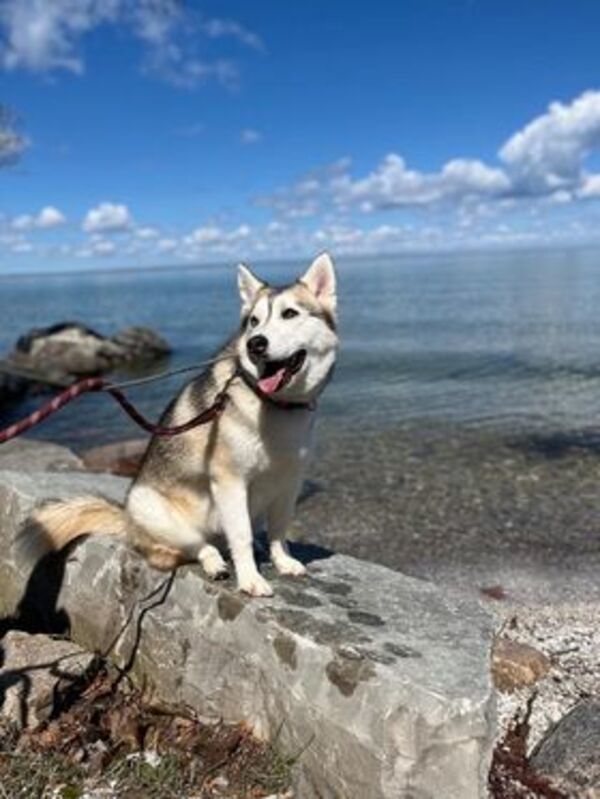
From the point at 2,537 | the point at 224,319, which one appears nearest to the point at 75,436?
the point at 2,537

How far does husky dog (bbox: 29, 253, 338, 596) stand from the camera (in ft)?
20.4

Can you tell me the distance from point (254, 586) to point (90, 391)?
77.4 inches

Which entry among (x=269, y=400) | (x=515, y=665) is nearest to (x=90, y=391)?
(x=269, y=400)

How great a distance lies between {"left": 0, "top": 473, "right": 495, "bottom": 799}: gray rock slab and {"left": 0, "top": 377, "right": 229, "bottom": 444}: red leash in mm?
1177

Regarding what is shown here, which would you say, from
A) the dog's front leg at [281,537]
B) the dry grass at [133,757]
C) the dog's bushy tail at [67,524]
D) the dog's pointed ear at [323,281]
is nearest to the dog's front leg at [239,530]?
the dog's front leg at [281,537]

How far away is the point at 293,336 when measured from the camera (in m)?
6.09

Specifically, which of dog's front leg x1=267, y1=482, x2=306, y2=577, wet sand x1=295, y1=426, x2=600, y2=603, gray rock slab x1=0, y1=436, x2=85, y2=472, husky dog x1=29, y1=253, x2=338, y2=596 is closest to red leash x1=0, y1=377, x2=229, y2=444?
husky dog x1=29, y1=253, x2=338, y2=596

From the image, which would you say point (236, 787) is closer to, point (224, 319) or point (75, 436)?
point (75, 436)

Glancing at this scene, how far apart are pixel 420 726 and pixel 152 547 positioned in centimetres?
288

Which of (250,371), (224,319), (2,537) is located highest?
(250,371)

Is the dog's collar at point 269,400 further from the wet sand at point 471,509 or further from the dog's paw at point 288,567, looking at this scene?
the wet sand at point 471,509

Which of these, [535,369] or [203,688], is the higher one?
[203,688]

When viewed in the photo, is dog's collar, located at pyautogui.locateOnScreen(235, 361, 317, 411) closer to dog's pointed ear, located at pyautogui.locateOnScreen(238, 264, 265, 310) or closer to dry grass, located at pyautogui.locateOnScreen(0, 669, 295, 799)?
dog's pointed ear, located at pyautogui.locateOnScreen(238, 264, 265, 310)

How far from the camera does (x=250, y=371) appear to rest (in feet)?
20.7
